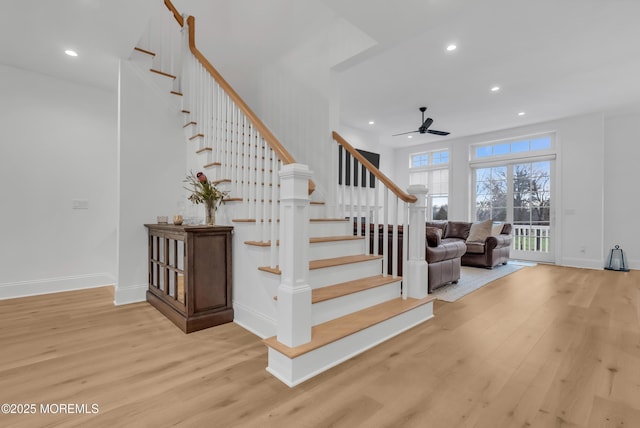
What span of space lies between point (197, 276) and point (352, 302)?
126 cm

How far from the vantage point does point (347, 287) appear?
7.84ft

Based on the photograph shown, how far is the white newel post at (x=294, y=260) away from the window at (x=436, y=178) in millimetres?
6788

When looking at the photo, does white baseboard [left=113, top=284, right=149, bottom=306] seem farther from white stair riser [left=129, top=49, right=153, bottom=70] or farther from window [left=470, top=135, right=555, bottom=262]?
window [left=470, top=135, right=555, bottom=262]

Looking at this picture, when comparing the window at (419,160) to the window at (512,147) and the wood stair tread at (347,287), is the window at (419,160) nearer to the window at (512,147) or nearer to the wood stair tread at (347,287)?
the window at (512,147)

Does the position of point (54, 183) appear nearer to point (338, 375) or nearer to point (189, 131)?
point (189, 131)

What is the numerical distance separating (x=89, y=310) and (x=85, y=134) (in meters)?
2.24

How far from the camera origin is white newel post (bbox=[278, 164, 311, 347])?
5.66 ft

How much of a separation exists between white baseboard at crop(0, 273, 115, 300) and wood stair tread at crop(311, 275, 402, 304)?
3.15 metres

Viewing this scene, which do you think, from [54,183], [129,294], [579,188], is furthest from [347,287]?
[579,188]

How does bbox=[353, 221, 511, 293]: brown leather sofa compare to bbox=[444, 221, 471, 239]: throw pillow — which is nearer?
bbox=[353, 221, 511, 293]: brown leather sofa

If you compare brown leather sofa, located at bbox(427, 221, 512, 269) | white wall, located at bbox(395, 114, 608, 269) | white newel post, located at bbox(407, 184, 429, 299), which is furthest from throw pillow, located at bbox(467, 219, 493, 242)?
white newel post, located at bbox(407, 184, 429, 299)

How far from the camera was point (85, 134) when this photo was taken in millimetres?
3693

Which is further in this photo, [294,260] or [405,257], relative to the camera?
[405,257]

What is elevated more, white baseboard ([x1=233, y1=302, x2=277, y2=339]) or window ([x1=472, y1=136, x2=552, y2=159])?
window ([x1=472, y1=136, x2=552, y2=159])
